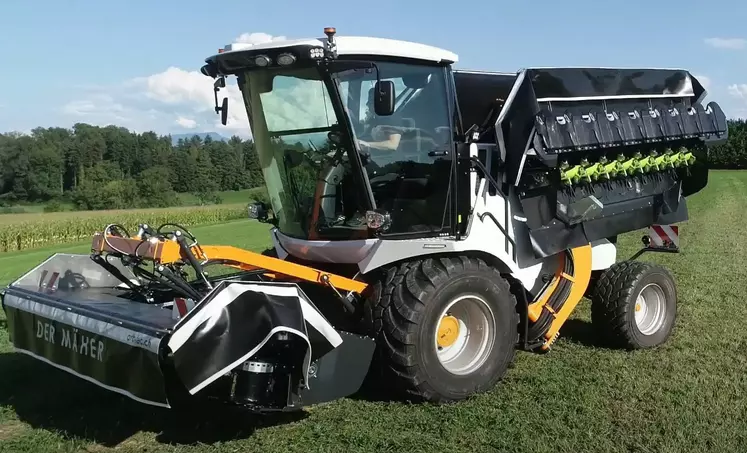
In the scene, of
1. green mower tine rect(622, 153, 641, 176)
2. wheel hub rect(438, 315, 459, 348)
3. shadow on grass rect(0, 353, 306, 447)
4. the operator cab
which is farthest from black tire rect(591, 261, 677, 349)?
shadow on grass rect(0, 353, 306, 447)

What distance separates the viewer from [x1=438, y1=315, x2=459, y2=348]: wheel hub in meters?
5.31

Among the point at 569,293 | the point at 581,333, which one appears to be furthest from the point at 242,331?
the point at 581,333

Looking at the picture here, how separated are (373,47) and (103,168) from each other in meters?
67.6

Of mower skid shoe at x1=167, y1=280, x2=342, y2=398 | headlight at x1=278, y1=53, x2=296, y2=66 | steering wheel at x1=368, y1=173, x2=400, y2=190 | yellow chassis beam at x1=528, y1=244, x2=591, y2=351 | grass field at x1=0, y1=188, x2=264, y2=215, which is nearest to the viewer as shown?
mower skid shoe at x1=167, y1=280, x2=342, y2=398

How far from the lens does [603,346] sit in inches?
256

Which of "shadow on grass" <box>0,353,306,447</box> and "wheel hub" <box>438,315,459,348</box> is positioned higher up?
"wheel hub" <box>438,315,459,348</box>

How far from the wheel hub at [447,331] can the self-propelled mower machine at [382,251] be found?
0.02 m

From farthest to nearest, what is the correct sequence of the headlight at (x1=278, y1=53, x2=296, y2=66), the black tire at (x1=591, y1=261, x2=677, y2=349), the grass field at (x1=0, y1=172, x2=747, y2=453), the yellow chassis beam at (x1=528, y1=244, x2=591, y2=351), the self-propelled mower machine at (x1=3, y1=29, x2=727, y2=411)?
the black tire at (x1=591, y1=261, x2=677, y2=349)
the yellow chassis beam at (x1=528, y1=244, x2=591, y2=351)
the headlight at (x1=278, y1=53, x2=296, y2=66)
the grass field at (x1=0, y1=172, x2=747, y2=453)
the self-propelled mower machine at (x1=3, y1=29, x2=727, y2=411)

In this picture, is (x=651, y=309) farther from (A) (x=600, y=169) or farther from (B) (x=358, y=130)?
(B) (x=358, y=130)

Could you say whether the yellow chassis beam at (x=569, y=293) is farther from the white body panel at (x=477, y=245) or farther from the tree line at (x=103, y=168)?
the tree line at (x=103, y=168)

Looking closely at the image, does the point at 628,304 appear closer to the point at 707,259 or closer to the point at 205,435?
the point at 205,435

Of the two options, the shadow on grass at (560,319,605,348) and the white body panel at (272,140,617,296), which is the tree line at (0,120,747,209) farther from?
the white body panel at (272,140,617,296)

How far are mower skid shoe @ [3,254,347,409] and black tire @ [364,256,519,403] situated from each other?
0.65m

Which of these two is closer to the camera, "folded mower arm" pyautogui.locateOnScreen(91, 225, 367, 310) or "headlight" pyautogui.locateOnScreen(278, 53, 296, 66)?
"folded mower arm" pyautogui.locateOnScreen(91, 225, 367, 310)
